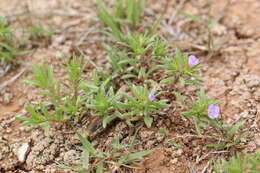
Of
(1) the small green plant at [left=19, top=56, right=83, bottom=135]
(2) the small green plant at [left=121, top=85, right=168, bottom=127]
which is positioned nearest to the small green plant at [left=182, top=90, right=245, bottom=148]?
(2) the small green plant at [left=121, top=85, right=168, bottom=127]

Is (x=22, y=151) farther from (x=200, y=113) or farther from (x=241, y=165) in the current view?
(x=241, y=165)

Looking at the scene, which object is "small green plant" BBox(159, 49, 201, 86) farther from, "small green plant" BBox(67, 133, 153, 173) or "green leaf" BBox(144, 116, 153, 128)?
"small green plant" BBox(67, 133, 153, 173)

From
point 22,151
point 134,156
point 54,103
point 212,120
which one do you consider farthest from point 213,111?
point 22,151

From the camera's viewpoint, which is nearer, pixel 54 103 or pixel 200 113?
pixel 200 113

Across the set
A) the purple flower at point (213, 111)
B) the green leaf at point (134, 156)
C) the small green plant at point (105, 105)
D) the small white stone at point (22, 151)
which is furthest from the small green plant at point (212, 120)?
the small white stone at point (22, 151)

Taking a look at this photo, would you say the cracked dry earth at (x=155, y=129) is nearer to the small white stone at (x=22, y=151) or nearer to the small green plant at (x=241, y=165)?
the small white stone at (x=22, y=151)

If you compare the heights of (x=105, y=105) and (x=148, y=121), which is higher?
(x=105, y=105)

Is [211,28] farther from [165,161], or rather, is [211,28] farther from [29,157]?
[29,157]
